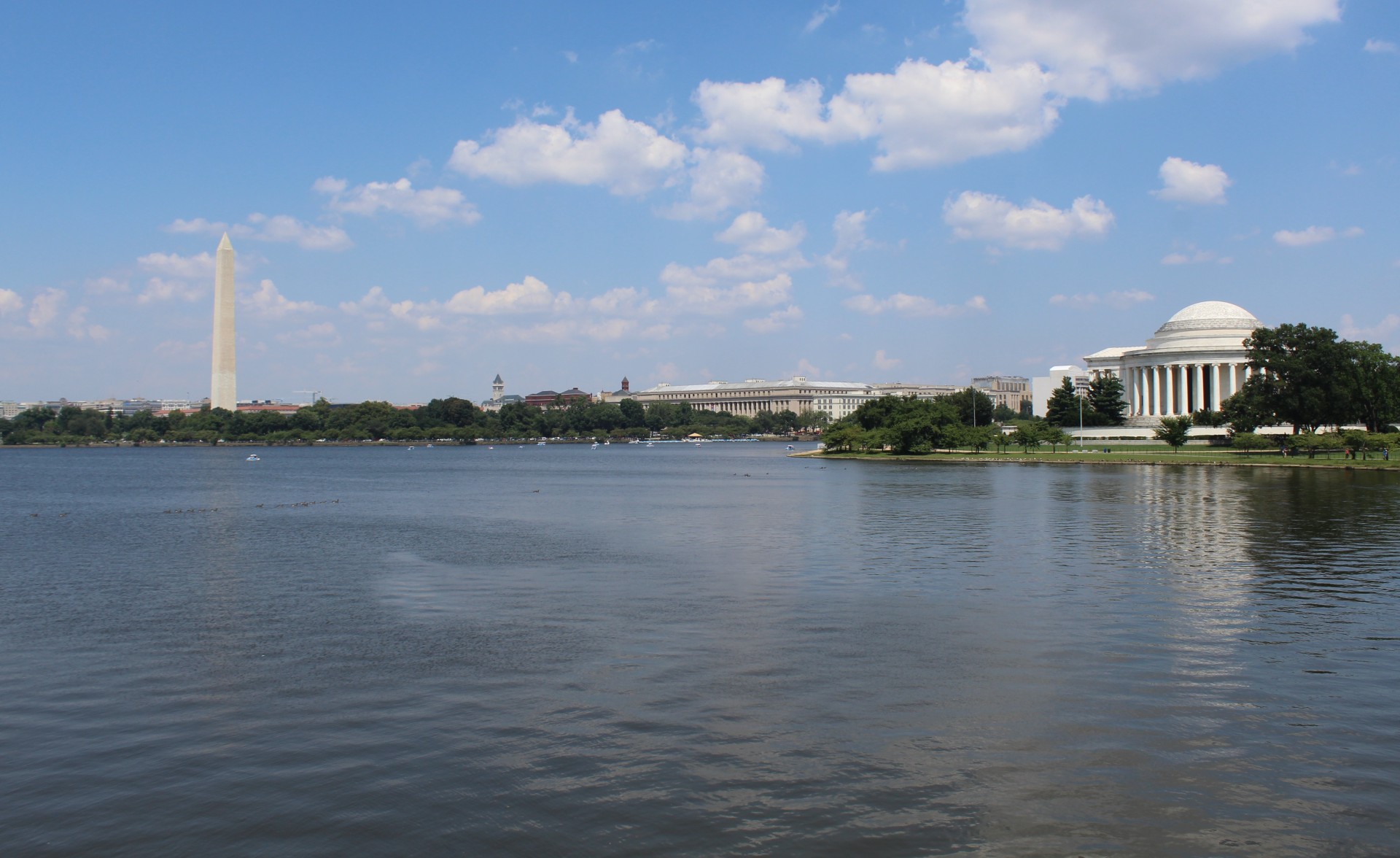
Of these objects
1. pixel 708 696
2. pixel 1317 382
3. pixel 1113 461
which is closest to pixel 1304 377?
pixel 1317 382

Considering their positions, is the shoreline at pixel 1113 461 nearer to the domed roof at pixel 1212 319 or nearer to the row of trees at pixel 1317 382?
the row of trees at pixel 1317 382

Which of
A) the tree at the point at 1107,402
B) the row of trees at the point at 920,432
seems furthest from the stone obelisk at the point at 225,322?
the tree at the point at 1107,402

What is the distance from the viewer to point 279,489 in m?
64.4

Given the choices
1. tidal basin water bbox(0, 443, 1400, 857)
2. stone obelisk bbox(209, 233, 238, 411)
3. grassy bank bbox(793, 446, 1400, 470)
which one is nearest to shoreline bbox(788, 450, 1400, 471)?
grassy bank bbox(793, 446, 1400, 470)

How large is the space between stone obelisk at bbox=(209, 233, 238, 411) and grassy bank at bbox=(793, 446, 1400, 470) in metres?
83.5

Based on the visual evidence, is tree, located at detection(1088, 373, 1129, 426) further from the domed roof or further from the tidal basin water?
the tidal basin water

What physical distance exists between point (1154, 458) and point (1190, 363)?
4579 cm

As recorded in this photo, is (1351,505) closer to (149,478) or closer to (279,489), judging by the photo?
(279,489)

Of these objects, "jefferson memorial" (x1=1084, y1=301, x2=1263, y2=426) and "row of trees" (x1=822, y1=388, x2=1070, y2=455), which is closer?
"row of trees" (x1=822, y1=388, x2=1070, y2=455)

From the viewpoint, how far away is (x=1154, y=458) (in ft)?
276

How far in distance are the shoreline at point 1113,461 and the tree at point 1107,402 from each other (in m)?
32.3

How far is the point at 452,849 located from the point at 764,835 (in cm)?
278

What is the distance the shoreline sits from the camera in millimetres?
72775

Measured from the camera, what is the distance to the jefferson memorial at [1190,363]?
402 ft
